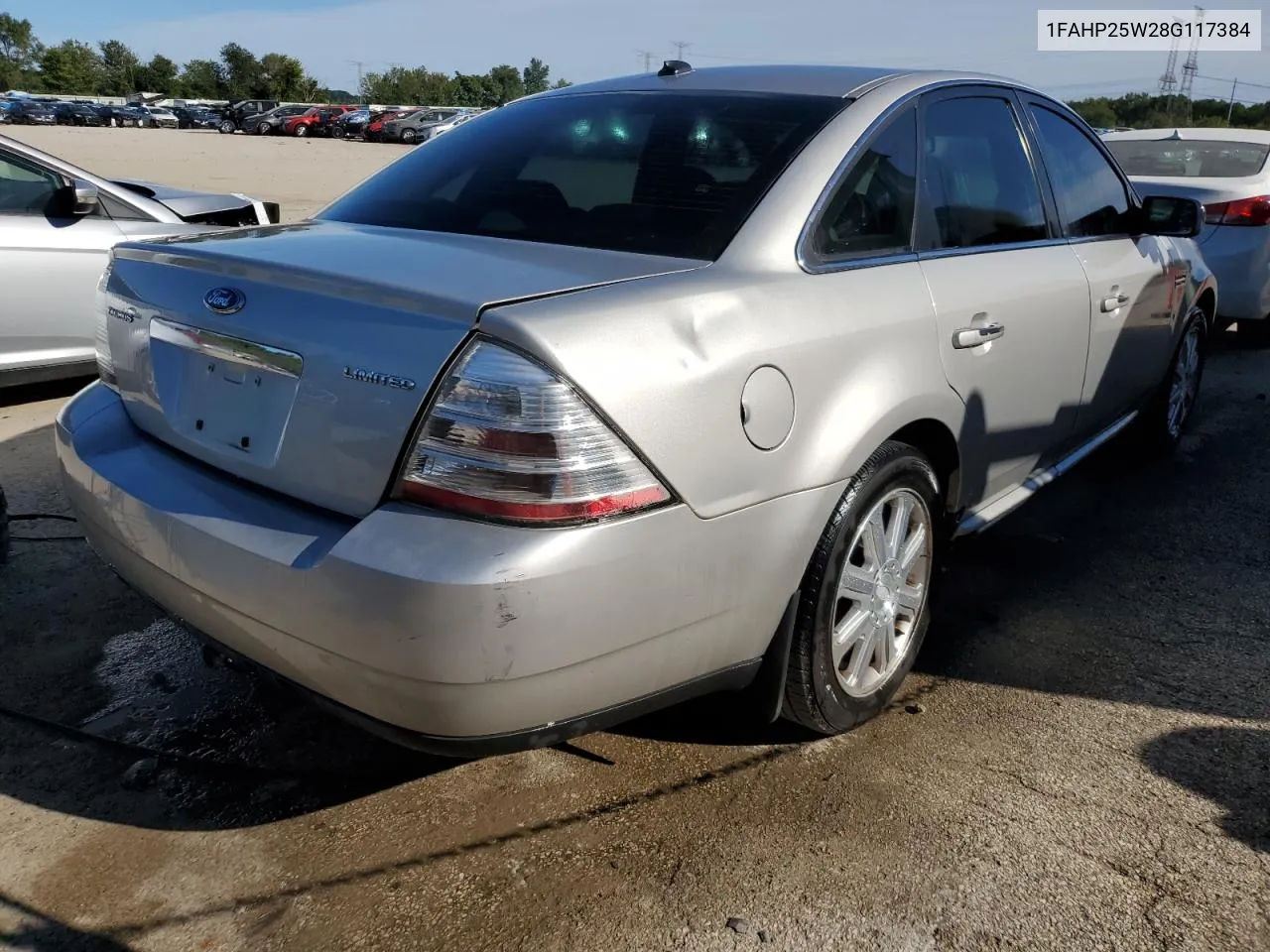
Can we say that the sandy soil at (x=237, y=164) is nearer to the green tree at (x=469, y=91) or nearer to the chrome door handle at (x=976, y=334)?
the chrome door handle at (x=976, y=334)

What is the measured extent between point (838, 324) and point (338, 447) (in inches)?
43.8

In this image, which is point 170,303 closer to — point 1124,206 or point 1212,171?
point 1124,206

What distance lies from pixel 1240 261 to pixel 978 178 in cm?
459

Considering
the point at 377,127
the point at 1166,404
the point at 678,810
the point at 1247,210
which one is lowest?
the point at 678,810

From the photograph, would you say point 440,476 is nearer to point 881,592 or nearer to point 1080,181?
point 881,592

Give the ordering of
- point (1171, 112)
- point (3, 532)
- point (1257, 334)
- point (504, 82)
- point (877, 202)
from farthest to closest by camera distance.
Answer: point (504, 82), point (1171, 112), point (1257, 334), point (3, 532), point (877, 202)

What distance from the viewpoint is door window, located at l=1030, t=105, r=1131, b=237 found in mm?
3629

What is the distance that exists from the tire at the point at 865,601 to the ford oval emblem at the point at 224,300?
52.5 inches

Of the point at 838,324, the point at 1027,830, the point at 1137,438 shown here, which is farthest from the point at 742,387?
the point at 1137,438

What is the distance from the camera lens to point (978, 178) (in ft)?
10.5

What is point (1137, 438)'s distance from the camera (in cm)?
501

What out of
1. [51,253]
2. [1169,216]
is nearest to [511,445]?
→ [1169,216]

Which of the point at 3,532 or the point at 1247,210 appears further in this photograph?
the point at 1247,210

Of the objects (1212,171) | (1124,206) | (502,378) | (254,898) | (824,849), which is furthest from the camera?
(1212,171)
